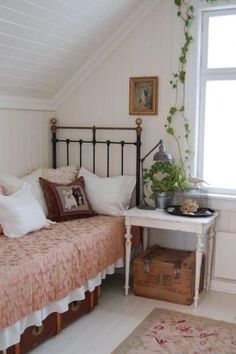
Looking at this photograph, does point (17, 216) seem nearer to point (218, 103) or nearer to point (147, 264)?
point (147, 264)

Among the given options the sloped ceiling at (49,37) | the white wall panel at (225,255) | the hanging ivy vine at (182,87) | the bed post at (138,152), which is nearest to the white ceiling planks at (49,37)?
the sloped ceiling at (49,37)

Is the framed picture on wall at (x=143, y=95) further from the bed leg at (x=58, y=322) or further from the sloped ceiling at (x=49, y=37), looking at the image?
the bed leg at (x=58, y=322)

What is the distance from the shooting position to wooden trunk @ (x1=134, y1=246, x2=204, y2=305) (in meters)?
3.52

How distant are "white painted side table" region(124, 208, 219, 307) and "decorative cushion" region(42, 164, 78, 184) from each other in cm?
67

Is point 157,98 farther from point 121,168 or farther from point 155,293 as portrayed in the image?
point 155,293

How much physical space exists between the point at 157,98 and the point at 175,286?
5.01 feet

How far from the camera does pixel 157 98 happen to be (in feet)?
12.9

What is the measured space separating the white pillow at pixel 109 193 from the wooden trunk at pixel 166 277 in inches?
17.7

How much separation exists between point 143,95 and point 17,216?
1.55m

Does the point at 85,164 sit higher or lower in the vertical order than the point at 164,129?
lower

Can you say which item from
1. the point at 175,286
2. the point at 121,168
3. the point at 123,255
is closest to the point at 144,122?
the point at 121,168

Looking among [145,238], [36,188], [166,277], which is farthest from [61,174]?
[166,277]

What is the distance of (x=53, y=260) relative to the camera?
9.29ft

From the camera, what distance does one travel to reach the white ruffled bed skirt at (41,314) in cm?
242
